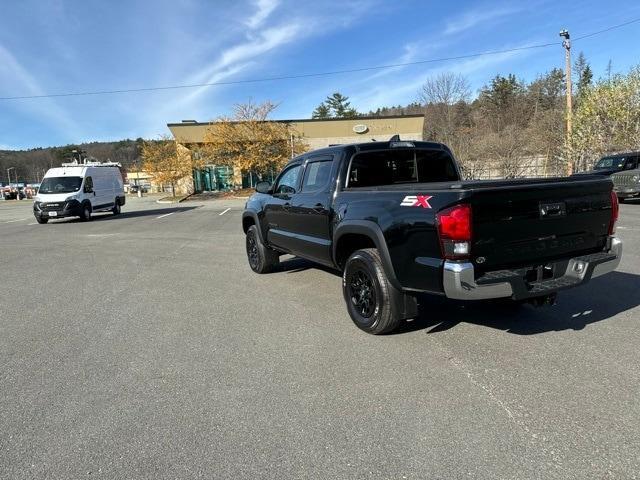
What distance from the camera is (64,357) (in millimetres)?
4402

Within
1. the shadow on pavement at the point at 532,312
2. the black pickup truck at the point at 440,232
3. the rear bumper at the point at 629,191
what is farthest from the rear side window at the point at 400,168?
the rear bumper at the point at 629,191

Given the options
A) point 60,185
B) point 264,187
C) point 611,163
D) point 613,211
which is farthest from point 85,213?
point 611,163

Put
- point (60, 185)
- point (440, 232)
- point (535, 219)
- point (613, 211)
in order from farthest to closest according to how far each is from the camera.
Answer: point (60, 185) → point (613, 211) → point (535, 219) → point (440, 232)

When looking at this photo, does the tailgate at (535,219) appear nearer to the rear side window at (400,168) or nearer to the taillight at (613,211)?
the taillight at (613,211)

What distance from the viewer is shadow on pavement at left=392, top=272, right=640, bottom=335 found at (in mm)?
4832

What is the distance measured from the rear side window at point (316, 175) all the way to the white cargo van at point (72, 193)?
17.4m

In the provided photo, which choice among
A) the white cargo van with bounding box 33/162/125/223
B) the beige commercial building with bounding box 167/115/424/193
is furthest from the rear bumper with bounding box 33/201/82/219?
the beige commercial building with bounding box 167/115/424/193

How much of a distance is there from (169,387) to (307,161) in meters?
3.56

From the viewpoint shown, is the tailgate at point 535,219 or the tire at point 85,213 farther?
the tire at point 85,213

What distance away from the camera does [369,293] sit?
4.75m

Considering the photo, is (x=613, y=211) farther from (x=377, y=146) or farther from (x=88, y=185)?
(x=88, y=185)

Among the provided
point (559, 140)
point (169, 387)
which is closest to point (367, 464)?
A: point (169, 387)

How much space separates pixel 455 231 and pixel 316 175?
265cm

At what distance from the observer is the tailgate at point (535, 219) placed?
3760 mm
